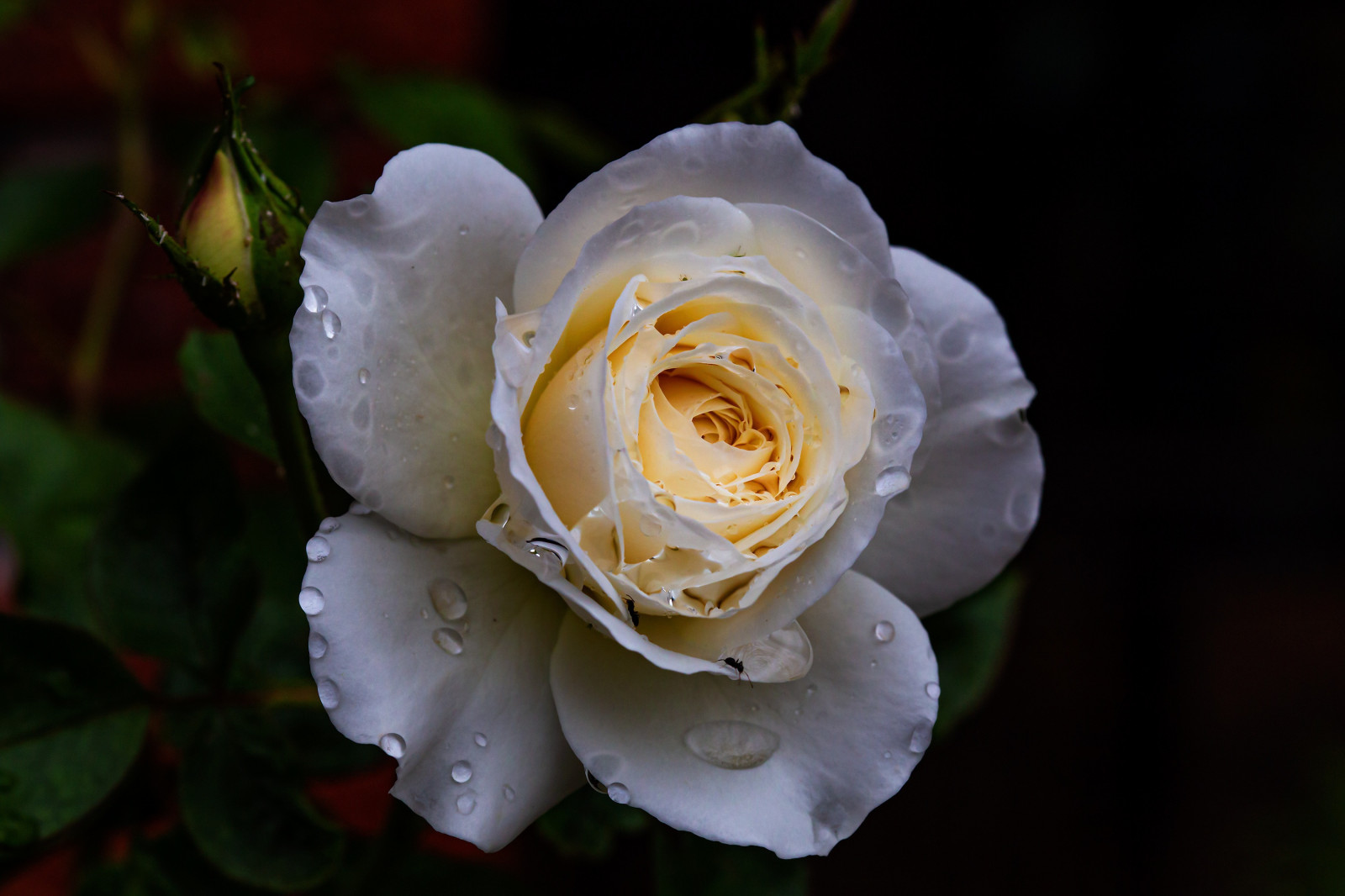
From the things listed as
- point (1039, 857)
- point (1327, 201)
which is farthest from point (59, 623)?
point (1327, 201)

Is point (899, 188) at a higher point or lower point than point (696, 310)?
lower

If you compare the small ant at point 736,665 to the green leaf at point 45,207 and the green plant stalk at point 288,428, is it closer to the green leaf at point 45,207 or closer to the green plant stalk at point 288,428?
the green plant stalk at point 288,428

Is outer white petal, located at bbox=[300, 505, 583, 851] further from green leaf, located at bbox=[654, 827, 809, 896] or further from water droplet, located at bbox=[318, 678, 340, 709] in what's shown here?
green leaf, located at bbox=[654, 827, 809, 896]

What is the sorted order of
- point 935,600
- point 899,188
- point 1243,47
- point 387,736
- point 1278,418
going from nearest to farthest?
point 387,736
point 935,600
point 899,188
point 1243,47
point 1278,418

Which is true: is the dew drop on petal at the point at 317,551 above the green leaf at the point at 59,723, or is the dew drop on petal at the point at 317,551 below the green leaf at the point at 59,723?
above

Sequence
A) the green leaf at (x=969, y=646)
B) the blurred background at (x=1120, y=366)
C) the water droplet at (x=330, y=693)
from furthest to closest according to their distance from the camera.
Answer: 1. the blurred background at (x=1120, y=366)
2. the green leaf at (x=969, y=646)
3. the water droplet at (x=330, y=693)

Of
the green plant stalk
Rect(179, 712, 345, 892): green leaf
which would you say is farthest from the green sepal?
Rect(179, 712, 345, 892): green leaf

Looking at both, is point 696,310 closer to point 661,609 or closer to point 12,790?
point 661,609

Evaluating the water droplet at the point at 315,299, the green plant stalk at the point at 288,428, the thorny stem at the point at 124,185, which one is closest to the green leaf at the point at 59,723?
the green plant stalk at the point at 288,428
